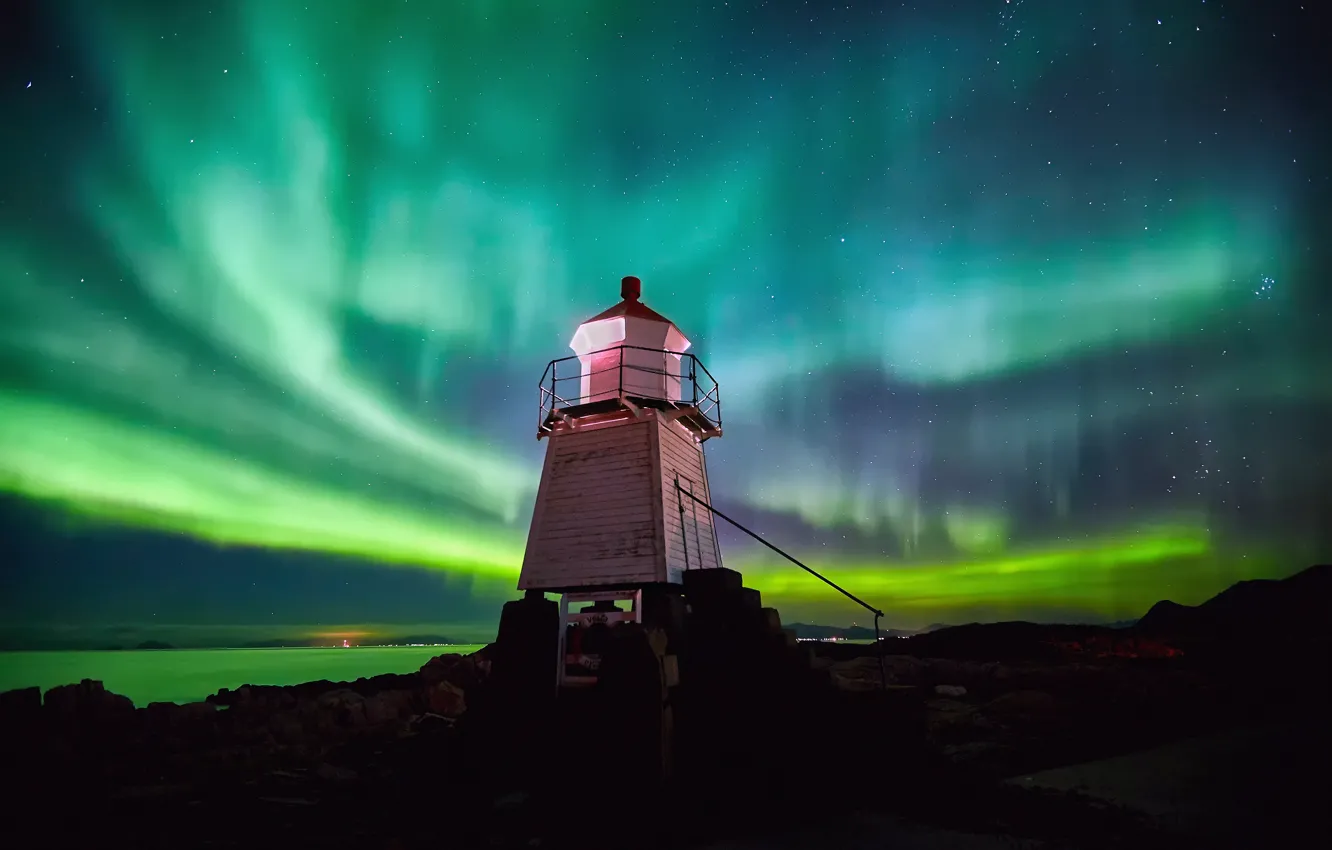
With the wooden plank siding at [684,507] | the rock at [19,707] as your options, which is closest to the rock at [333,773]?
the wooden plank siding at [684,507]

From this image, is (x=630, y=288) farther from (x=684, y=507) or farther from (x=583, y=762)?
(x=583, y=762)

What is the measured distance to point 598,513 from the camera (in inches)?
508

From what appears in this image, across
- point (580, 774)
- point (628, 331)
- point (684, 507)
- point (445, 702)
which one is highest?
point (628, 331)

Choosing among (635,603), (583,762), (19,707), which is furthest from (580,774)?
(19,707)

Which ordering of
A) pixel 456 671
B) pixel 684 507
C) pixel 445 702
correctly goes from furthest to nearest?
pixel 456 671 < pixel 445 702 < pixel 684 507

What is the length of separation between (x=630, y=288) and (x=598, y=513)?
6.36m

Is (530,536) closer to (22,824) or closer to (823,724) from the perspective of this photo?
(823,724)

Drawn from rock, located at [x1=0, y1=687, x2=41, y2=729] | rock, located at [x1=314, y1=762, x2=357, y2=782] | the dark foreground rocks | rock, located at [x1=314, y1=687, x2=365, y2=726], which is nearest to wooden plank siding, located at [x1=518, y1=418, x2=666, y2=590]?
the dark foreground rocks

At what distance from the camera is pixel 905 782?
8.31 metres

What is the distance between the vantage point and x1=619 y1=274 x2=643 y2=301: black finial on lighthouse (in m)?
15.9

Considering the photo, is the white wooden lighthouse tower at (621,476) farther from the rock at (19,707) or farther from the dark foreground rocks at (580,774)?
the rock at (19,707)

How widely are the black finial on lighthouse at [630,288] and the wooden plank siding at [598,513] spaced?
4.07m

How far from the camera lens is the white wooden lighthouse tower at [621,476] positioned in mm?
12266

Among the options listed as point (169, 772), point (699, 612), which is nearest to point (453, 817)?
point (699, 612)
